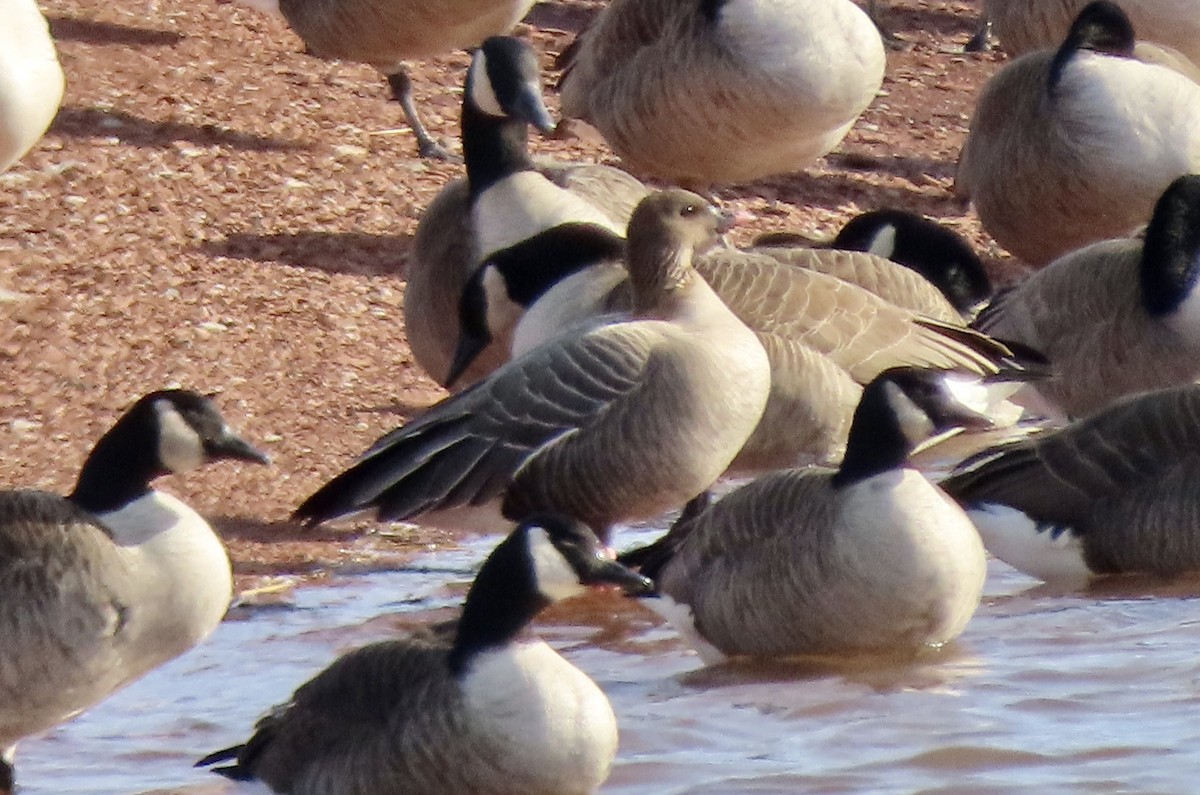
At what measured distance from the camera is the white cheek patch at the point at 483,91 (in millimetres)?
9805

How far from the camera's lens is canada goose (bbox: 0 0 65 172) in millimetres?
9164

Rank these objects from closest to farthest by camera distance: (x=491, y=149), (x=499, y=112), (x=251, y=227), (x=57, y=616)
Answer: (x=57, y=616) < (x=491, y=149) < (x=499, y=112) < (x=251, y=227)

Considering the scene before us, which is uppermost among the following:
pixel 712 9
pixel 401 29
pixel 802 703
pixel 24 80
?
pixel 712 9

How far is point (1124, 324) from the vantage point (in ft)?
27.8

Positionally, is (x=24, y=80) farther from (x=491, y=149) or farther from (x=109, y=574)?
(x=109, y=574)

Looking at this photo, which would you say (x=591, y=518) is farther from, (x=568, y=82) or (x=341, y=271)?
(x=568, y=82)

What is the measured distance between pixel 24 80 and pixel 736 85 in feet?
9.87

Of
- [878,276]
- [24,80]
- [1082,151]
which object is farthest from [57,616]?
[1082,151]

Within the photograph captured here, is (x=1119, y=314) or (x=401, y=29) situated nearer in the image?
(x=1119, y=314)

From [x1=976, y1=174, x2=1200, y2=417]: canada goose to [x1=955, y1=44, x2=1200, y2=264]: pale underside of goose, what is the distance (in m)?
1.18

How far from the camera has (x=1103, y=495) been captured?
23.2 feet

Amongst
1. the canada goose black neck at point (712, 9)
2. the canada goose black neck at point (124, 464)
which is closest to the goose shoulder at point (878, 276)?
the canada goose black neck at point (712, 9)

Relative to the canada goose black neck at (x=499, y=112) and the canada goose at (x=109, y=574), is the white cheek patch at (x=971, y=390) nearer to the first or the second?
the canada goose black neck at (x=499, y=112)

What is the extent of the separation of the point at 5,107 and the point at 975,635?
445 centimetres
